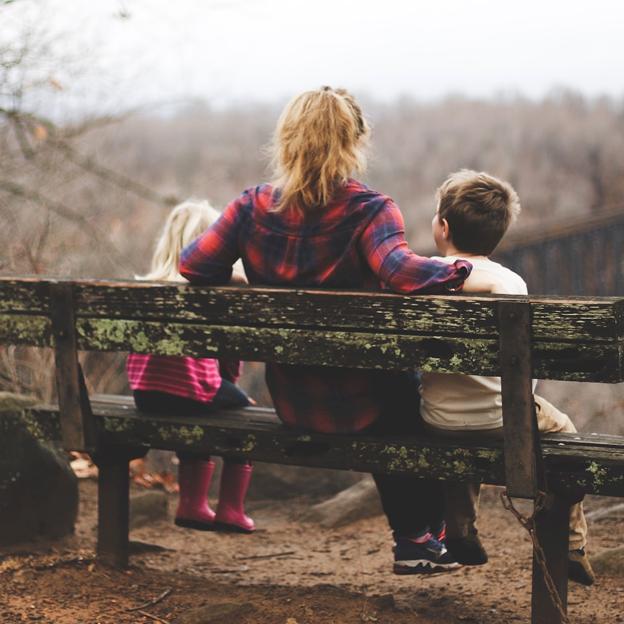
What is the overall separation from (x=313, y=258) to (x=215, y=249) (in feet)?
1.23

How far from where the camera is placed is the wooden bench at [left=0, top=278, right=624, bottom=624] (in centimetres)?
307

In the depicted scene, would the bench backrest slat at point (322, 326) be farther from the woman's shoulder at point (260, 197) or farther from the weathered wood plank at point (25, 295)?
the woman's shoulder at point (260, 197)

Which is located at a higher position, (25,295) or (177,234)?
(177,234)

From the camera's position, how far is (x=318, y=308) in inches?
132

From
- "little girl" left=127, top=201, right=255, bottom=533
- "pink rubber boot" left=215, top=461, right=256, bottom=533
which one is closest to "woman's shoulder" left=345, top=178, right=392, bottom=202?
"little girl" left=127, top=201, right=255, bottom=533

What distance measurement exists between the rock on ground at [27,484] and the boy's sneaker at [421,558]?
164 centimetres

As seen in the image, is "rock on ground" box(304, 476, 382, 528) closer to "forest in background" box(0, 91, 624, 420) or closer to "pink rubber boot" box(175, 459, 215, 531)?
"pink rubber boot" box(175, 459, 215, 531)

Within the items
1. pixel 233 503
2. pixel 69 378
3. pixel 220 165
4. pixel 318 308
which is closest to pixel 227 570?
pixel 233 503

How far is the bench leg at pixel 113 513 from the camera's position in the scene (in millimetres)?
4176

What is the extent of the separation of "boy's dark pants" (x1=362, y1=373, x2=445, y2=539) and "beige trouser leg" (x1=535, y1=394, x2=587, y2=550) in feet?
1.43

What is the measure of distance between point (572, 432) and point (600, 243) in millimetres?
Answer: 11104

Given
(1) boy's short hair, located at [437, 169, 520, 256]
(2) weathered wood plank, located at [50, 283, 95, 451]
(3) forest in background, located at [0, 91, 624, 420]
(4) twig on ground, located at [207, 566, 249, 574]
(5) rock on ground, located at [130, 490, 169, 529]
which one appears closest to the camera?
(1) boy's short hair, located at [437, 169, 520, 256]

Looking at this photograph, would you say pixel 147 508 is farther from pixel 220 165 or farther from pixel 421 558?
pixel 220 165

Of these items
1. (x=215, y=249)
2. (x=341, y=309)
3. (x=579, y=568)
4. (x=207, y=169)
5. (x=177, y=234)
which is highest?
(x=207, y=169)
